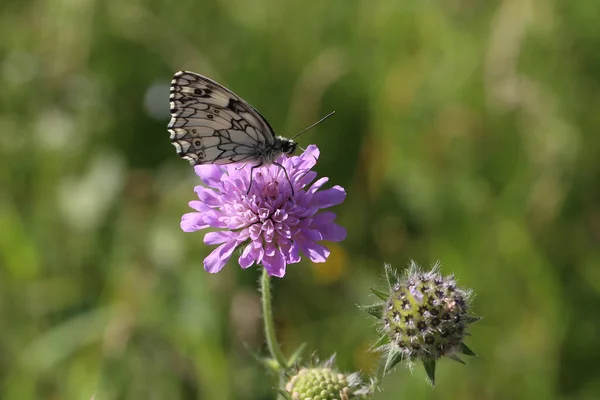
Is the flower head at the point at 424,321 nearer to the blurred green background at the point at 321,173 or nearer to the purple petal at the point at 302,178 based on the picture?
the purple petal at the point at 302,178

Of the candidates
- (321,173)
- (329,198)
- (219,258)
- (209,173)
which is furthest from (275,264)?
(321,173)

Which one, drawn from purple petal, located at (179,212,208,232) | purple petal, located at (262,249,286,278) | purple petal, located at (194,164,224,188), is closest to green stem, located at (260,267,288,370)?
purple petal, located at (262,249,286,278)

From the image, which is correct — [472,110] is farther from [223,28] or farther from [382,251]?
[223,28]

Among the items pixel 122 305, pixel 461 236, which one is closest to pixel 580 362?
pixel 461 236

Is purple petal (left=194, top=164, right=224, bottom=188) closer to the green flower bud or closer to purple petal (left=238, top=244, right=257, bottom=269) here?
purple petal (left=238, top=244, right=257, bottom=269)

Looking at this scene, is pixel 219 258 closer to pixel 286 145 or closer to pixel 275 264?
pixel 275 264

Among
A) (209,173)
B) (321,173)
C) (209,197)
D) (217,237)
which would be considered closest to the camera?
(217,237)
